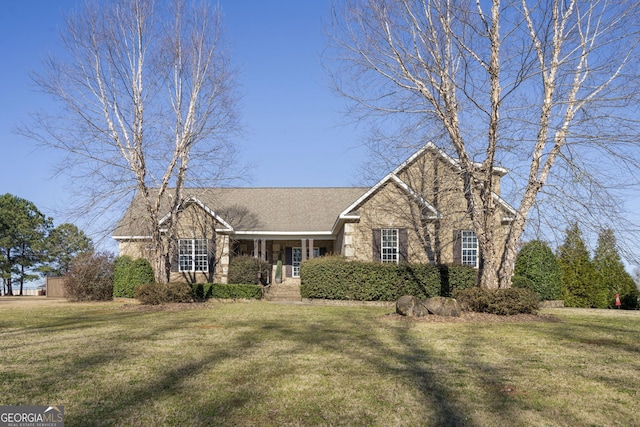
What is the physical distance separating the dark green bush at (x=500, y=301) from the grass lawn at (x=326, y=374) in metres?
2.00

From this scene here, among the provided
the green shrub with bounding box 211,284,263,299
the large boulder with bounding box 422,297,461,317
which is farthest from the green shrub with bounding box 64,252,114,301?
the large boulder with bounding box 422,297,461,317

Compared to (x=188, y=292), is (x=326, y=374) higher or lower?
lower

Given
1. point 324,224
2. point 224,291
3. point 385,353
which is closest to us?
point 385,353

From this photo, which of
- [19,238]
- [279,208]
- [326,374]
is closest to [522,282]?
[279,208]

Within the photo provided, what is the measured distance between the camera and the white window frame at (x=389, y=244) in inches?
998

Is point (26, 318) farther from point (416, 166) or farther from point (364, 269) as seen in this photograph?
point (416, 166)

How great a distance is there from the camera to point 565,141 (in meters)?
15.2

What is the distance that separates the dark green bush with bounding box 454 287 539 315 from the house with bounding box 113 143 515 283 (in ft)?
11.0

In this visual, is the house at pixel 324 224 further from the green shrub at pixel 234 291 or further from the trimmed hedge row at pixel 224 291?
the green shrub at pixel 234 291

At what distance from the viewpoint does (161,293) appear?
20016 millimetres

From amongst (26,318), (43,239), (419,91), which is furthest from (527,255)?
(43,239)

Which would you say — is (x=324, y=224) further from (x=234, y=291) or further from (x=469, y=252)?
(x=469, y=252)

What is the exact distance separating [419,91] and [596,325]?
8487mm

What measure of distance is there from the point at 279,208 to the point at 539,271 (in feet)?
53.5
